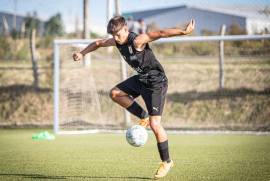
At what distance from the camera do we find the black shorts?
25.0 ft

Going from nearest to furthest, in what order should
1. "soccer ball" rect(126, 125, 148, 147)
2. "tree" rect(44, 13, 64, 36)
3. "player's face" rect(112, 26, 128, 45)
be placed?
"player's face" rect(112, 26, 128, 45) → "soccer ball" rect(126, 125, 148, 147) → "tree" rect(44, 13, 64, 36)

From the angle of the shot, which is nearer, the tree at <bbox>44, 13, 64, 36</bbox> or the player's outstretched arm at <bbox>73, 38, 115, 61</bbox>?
the player's outstretched arm at <bbox>73, 38, 115, 61</bbox>

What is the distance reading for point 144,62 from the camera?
762cm

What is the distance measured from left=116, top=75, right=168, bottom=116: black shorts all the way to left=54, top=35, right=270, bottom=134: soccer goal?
6.46 metres

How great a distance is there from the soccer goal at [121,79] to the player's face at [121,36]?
23.0 feet

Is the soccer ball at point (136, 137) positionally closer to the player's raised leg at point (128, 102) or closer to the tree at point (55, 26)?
the player's raised leg at point (128, 102)

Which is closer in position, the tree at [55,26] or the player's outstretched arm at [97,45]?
the player's outstretched arm at [97,45]

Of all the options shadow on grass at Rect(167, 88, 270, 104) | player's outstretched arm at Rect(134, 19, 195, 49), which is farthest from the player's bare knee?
shadow on grass at Rect(167, 88, 270, 104)

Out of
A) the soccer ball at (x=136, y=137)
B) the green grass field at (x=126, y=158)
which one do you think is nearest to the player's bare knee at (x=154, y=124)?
the soccer ball at (x=136, y=137)

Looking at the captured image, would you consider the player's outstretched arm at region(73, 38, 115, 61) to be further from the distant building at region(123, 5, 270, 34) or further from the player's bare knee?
the distant building at region(123, 5, 270, 34)

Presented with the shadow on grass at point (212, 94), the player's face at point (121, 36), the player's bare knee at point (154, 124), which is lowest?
the shadow on grass at point (212, 94)

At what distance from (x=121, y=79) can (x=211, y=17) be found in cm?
1684

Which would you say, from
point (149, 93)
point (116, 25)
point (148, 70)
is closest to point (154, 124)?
point (149, 93)

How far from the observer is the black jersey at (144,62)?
7516 millimetres
